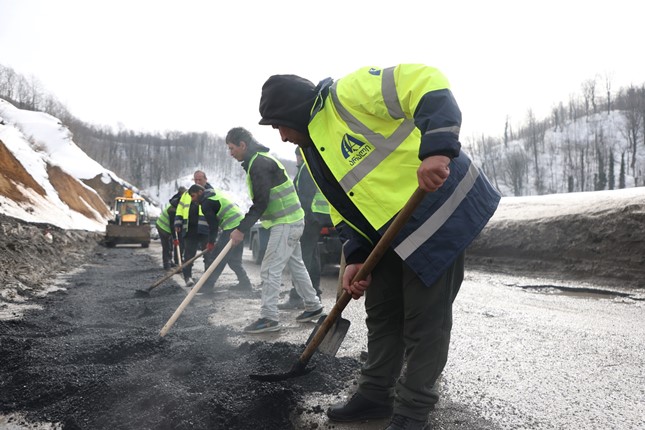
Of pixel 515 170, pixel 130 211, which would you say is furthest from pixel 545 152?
pixel 130 211

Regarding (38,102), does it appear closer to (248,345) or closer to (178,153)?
(178,153)

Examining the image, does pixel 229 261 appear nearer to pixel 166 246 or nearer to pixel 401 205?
pixel 166 246

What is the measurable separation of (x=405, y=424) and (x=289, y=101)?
1.63m

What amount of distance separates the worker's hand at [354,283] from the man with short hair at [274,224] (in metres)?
1.95

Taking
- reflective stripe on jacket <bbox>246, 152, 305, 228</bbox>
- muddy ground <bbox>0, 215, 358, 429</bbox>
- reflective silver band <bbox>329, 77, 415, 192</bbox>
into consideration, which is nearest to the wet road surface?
muddy ground <bbox>0, 215, 358, 429</bbox>

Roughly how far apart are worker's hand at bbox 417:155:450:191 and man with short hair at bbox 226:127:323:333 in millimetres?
2685

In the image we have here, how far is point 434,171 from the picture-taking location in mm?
1666

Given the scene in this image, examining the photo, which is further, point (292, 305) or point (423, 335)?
point (292, 305)

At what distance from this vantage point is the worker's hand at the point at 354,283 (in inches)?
83.0

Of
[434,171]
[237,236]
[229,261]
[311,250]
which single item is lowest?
[229,261]

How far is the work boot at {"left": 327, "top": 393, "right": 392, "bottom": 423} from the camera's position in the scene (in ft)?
6.95

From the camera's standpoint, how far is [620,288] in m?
6.01

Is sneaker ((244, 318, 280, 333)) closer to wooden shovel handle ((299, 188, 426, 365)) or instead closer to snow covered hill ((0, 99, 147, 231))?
wooden shovel handle ((299, 188, 426, 365))

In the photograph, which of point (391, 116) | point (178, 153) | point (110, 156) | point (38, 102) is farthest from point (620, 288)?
point (178, 153)
